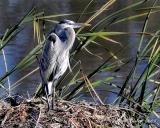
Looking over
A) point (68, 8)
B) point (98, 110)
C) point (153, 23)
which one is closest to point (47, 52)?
point (98, 110)

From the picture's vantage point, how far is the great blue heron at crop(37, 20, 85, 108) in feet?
17.6

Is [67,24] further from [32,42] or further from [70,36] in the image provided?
[32,42]

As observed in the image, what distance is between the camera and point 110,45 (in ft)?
37.6

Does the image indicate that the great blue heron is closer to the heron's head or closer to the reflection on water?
the heron's head

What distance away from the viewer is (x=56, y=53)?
17.8 feet

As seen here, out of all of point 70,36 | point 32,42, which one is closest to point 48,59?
point 70,36

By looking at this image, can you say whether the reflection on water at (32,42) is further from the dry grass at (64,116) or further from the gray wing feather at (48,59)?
the dry grass at (64,116)

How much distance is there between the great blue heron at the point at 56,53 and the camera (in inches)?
211

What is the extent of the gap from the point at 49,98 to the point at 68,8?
9.45 meters

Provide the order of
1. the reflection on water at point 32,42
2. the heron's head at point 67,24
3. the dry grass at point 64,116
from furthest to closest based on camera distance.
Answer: the reflection on water at point 32,42 → the heron's head at point 67,24 → the dry grass at point 64,116

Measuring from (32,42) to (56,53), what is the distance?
6.09m

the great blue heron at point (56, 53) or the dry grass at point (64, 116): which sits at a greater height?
the great blue heron at point (56, 53)

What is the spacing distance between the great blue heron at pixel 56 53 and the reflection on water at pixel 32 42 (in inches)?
64.8

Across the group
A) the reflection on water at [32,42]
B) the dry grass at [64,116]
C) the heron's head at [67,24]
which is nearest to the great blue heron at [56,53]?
the heron's head at [67,24]
